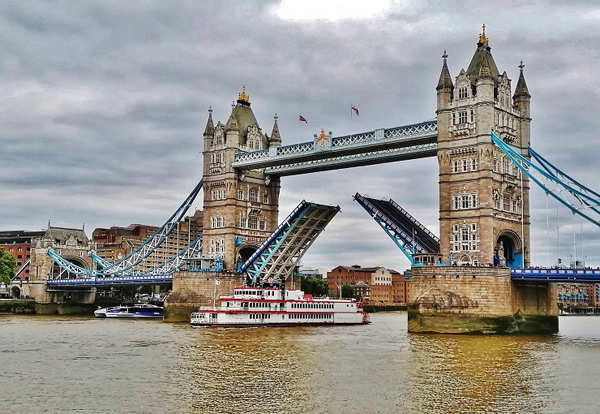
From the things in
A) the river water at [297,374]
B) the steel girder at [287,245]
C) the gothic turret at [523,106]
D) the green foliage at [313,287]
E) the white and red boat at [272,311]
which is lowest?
the river water at [297,374]

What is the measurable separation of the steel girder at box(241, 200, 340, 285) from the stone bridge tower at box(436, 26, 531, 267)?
14906 millimetres

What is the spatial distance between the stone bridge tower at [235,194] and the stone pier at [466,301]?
2452 cm

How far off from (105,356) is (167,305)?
105 ft

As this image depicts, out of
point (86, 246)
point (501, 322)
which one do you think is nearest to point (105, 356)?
point (501, 322)

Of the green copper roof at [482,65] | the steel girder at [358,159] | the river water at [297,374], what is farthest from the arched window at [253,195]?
the green copper roof at [482,65]

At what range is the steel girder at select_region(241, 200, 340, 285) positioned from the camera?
223 ft

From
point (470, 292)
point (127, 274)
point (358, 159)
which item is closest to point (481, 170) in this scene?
point (470, 292)

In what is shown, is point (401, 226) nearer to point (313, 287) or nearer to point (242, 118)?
point (242, 118)

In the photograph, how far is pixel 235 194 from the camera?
7331 cm

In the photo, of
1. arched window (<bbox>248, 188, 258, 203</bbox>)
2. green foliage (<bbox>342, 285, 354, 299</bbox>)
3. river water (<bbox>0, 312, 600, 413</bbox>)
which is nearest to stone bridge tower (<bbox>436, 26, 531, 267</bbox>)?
river water (<bbox>0, 312, 600, 413</bbox>)

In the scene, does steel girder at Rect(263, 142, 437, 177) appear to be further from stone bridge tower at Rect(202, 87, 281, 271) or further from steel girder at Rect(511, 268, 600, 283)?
steel girder at Rect(511, 268, 600, 283)

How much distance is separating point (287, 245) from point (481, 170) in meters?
22.8

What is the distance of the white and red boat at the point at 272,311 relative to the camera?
61.5 meters

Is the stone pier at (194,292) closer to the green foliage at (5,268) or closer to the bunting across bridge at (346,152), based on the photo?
the bunting across bridge at (346,152)
